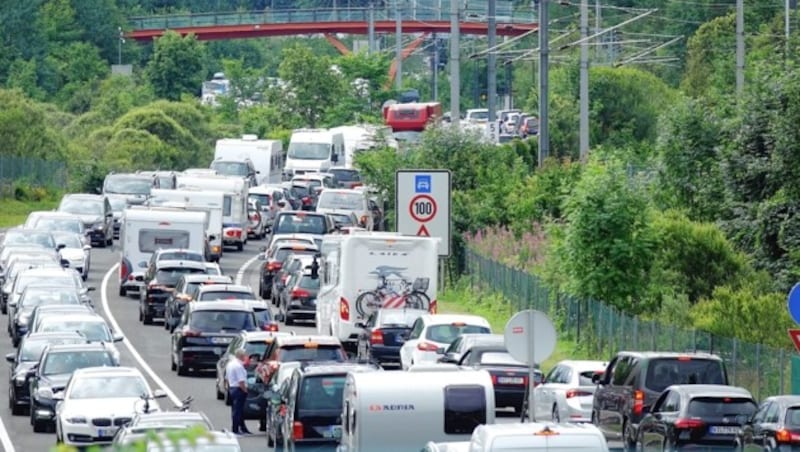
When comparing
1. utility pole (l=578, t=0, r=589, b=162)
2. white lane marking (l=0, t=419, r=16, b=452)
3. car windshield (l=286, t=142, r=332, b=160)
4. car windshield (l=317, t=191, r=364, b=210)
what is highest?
utility pole (l=578, t=0, r=589, b=162)

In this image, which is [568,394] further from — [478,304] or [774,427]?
[478,304]

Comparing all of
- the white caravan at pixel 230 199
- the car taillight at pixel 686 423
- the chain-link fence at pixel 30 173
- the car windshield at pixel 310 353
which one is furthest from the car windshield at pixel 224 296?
the chain-link fence at pixel 30 173

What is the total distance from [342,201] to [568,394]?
127 ft

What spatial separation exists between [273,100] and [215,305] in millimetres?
82663

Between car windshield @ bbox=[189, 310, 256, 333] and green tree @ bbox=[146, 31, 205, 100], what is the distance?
86.6 meters

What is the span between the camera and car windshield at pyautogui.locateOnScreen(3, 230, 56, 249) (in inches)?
2304

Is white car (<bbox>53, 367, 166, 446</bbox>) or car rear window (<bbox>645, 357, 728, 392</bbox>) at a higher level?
car rear window (<bbox>645, 357, 728, 392</bbox>)

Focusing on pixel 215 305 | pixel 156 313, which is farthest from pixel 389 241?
pixel 156 313

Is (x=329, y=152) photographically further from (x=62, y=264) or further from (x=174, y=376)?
(x=174, y=376)

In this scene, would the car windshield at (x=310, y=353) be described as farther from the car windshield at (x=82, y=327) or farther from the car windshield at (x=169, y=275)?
the car windshield at (x=169, y=275)

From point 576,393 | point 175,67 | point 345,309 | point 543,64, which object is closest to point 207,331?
point 345,309

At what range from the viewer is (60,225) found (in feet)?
204

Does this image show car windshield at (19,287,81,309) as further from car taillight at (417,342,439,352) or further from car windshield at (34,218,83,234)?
car windshield at (34,218,83,234)

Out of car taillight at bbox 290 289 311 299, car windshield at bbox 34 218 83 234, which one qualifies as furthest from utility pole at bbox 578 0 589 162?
car windshield at bbox 34 218 83 234
